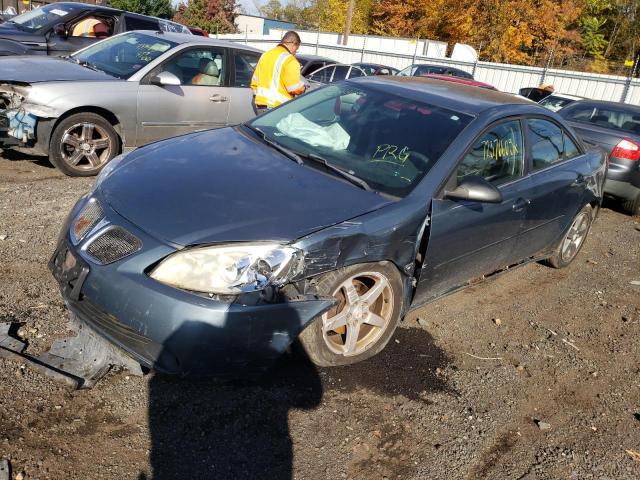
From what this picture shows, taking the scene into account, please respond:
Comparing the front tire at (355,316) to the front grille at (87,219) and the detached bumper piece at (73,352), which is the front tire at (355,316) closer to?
the detached bumper piece at (73,352)

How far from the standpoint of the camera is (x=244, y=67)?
7273 millimetres

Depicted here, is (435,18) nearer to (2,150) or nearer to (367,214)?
(2,150)

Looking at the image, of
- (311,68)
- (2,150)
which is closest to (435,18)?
(311,68)

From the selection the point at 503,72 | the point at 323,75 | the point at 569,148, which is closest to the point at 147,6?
the point at 503,72

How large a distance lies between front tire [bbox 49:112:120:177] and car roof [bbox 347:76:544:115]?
3094mm

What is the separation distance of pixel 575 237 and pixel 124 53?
18.0 ft

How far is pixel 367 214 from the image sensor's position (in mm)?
3031

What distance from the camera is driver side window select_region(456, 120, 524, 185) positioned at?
11.8 ft

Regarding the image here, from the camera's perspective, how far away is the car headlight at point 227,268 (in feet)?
8.48

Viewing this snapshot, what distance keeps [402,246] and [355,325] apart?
1.71 feet

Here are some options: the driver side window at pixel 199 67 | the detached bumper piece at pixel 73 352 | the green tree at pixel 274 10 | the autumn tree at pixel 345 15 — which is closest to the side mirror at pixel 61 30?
the driver side window at pixel 199 67

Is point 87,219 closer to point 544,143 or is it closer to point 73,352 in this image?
point 73,352

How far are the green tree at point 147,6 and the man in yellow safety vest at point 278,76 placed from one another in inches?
1606

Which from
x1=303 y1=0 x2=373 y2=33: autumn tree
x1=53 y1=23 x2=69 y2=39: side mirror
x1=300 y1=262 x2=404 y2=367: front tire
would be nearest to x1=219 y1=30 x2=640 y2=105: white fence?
x1=303 y1=0 x2=373 y2=33: autumn tree
